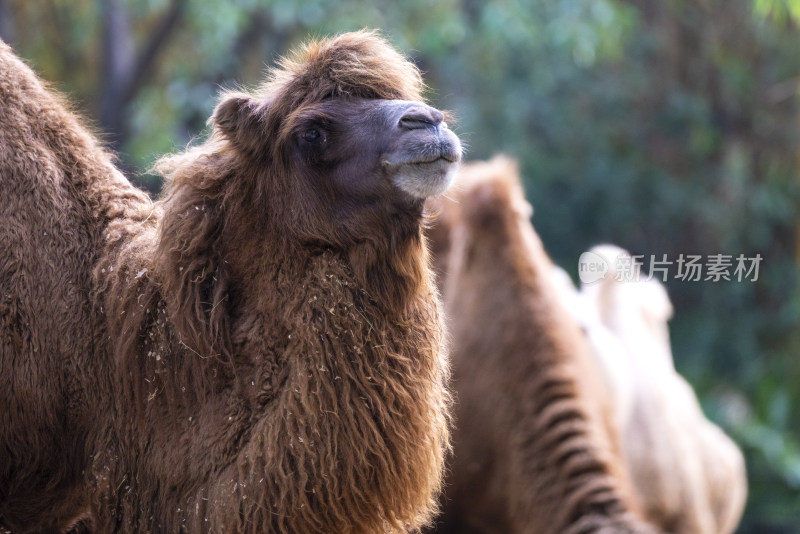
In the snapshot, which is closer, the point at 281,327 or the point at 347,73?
the point at 281,327

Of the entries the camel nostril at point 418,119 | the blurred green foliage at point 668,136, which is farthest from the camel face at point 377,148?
the blurred green foliage at point 668,136

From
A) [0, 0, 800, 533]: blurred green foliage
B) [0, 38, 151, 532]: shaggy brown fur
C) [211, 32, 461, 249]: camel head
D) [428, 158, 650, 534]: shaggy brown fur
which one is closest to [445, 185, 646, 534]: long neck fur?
[428, 158, 650, 534]: shaggy brown fur

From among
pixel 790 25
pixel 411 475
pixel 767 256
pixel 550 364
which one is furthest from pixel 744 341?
pixel 411 475

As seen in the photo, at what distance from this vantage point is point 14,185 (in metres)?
3.06

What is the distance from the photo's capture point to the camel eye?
2.84 meters

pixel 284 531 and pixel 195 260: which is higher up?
pixel 195 260

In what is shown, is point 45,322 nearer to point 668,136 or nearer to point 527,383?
point 527,383

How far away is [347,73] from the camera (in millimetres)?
2889

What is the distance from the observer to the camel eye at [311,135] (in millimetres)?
2840

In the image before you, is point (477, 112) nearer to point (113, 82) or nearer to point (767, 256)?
point (767, 256)

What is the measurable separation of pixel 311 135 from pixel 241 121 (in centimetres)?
24

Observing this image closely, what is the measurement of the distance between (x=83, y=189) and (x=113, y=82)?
6457 millimetres

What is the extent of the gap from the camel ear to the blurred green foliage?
22.6ft

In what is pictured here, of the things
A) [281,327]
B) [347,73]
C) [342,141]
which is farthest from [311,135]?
[281,327]
